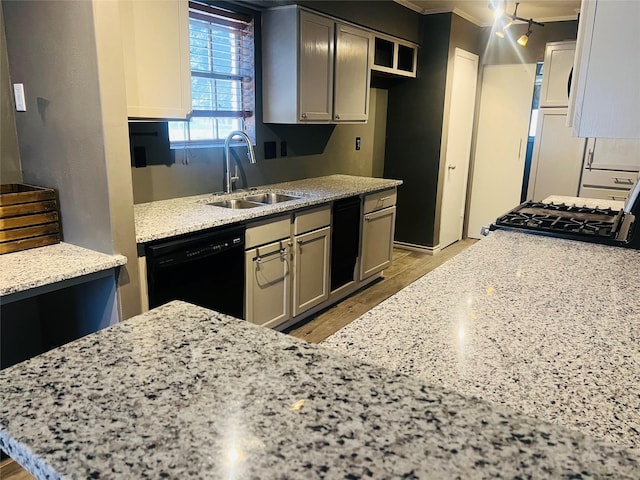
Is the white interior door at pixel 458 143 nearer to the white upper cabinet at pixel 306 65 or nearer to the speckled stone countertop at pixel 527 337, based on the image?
the white upper cabinet at pixel 306 65

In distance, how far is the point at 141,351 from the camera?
2.81ft

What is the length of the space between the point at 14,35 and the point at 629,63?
2.38 m

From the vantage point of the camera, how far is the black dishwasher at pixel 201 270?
221cm

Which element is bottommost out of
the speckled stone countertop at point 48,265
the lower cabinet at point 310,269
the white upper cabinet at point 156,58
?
the lower cabinet at point 310,269

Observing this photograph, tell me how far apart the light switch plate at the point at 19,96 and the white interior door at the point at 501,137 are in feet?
15.3

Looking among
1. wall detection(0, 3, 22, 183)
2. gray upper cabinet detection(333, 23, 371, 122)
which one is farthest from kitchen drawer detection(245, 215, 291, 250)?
gray upper cabinet detection(333, 23, 371, 122)

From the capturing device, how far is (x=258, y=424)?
25.6 inches

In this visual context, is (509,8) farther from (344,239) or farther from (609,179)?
(344,239)

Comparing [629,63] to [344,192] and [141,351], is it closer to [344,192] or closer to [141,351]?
[141,351]

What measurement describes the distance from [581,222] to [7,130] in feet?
8.90

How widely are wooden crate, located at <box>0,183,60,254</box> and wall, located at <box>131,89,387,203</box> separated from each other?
714mm

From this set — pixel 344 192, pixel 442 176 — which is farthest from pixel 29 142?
pixel 442 176

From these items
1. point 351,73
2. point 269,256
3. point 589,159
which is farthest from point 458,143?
point 269,256

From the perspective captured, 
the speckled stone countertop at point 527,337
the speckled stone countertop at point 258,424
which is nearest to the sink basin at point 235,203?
the speckled stone countertop at point 527,337
